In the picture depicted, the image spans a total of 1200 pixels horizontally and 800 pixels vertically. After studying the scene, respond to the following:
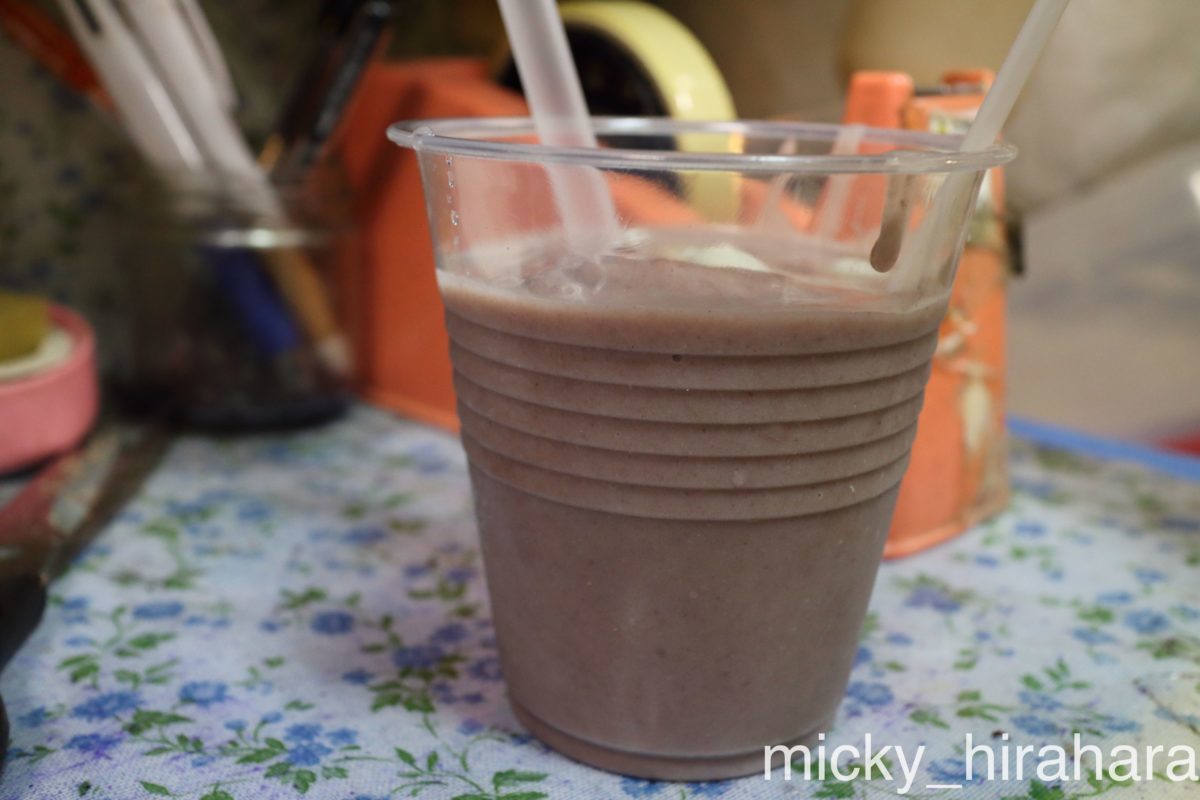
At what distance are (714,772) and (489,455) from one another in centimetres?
14

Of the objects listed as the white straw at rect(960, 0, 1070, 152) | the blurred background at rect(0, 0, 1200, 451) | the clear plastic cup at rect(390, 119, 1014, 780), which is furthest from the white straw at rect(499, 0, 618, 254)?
the blurred background at rect(0, 0, 1200, 451)

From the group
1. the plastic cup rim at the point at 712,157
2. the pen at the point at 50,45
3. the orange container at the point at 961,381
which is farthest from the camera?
the pen at the point at 50,45

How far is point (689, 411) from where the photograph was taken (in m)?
Result: 0.33

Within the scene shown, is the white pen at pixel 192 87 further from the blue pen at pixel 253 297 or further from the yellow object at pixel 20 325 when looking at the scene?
the yellow object at pixel 20 325

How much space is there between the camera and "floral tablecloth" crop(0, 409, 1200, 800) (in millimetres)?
379

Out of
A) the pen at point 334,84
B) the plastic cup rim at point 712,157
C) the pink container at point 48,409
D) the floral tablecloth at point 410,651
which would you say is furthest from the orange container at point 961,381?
the pink container at point 48,409

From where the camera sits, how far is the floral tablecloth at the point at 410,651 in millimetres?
379

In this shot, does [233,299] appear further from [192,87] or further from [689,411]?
[689,411]

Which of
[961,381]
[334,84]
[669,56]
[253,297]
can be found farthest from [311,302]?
[961,381]

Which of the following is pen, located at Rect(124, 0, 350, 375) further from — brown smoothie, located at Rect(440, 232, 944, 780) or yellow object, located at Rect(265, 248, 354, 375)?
brown smoothie, located at Rect(440, 232, 944, 780)

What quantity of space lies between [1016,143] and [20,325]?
0.63 meters

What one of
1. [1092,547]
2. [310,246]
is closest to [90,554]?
A: [310,246]

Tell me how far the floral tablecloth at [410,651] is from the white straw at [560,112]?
0.20 meters

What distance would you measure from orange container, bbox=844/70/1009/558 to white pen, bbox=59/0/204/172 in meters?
0.41
